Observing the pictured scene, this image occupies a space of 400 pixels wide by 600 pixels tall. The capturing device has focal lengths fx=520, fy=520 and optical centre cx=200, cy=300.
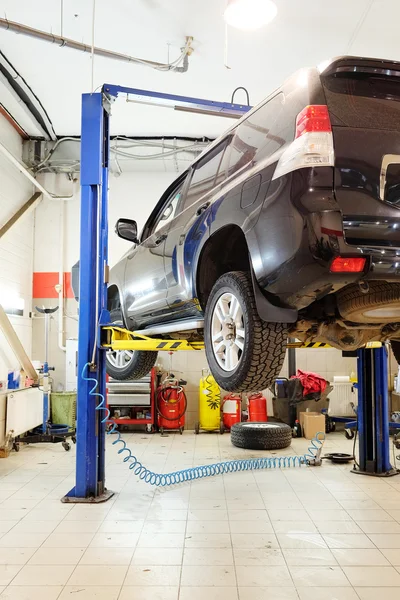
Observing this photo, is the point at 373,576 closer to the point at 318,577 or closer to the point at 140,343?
the point at 318,577

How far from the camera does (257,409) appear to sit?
8.25 meters

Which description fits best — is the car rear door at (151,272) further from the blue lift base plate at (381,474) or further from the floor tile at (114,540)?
the blue lift base plate at (381,474)

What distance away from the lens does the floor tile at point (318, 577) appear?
9.43ft

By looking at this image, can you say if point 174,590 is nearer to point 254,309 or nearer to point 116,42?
point 254,309

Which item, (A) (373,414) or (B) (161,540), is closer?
(B) (161,540)

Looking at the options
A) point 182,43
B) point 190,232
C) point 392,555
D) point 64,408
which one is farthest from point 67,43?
point 392,555

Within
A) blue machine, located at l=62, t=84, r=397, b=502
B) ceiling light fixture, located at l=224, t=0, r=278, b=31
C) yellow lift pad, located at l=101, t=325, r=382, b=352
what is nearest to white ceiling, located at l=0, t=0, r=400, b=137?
ceiling light fixture, located at l=224, t=0, r=278, b=31

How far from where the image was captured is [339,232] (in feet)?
6.83

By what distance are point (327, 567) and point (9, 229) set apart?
681cm

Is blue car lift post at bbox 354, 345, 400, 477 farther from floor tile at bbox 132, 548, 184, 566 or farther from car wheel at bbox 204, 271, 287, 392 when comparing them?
car wheel at bbox 204, 271, 287, 392

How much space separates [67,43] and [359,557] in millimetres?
5618

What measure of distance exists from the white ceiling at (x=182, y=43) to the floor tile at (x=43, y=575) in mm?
5310

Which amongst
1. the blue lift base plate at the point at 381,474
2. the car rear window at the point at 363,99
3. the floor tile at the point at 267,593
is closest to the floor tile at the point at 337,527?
the floor tile at the point at 267,593

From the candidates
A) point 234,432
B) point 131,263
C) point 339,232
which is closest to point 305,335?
point 339,232
